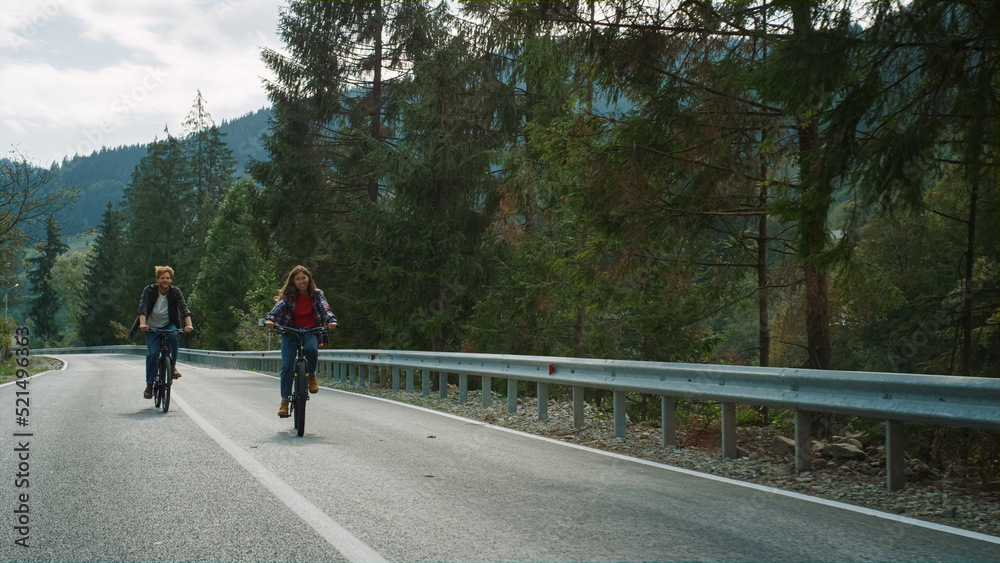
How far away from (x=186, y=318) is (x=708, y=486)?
285 inches

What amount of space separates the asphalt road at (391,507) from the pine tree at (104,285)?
3103 inches

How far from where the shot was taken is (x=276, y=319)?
8555 mm

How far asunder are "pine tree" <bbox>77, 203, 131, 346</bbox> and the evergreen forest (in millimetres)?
57249

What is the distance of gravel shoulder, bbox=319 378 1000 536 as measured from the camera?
16.8 feet

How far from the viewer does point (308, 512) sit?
15.2ft

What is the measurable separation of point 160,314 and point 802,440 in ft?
26.6

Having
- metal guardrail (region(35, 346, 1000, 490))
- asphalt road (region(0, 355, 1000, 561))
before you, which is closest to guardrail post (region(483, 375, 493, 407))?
metal guardrail (region(35, 346, 1000, 490))

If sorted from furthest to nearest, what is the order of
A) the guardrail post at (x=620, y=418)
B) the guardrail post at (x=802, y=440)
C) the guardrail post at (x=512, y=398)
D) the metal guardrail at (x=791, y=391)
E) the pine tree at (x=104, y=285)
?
the pine tree at (x=104, y=285), the guardrail post at (x=512, y=398), the guardrail post at (x=620, y=418), the guardrail post at (x=802, y=440), the metal guardrail at (x=791, y=391)

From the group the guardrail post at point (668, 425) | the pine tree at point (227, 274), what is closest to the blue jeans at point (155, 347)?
the guardrail post at point (668, 425)

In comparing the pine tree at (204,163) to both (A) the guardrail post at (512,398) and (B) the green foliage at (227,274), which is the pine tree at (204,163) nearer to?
(B) the green foliage at (227,274)

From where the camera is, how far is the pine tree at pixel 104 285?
80.8 metres

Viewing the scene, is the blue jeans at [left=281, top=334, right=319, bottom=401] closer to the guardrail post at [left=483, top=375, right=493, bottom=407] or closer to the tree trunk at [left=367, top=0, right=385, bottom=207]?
the guardrail post at [left=483, top=375, right=493, bottom=407]

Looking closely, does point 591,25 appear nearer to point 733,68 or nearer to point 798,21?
point 733,68

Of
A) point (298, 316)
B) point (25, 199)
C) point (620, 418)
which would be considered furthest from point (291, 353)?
point (25, 199)
